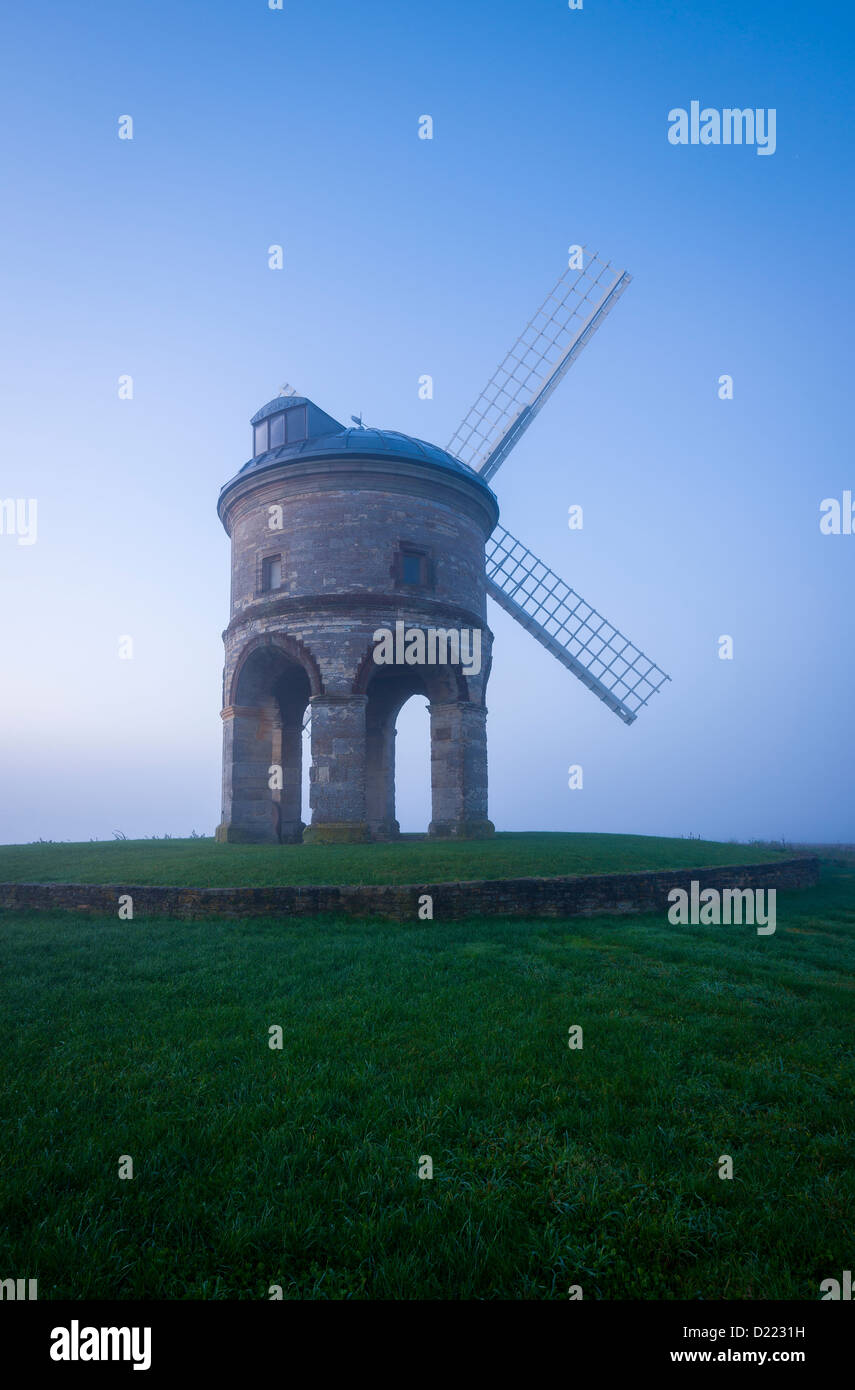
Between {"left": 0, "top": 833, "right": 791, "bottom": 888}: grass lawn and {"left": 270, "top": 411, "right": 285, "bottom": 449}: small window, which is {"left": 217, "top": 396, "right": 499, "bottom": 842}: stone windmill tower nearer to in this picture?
{"left": 270, "top": 411, "right": 285, "bottom": 449}: small window

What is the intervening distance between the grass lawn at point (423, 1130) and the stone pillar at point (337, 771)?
9453 millimetres

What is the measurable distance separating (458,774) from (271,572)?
7.74 meters

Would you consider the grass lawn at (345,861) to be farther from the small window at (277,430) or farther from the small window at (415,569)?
the small window at (277,430)

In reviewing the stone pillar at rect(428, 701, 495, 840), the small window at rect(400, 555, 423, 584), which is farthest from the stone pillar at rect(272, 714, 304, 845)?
the small window at rect(400, 555, 423, 584)

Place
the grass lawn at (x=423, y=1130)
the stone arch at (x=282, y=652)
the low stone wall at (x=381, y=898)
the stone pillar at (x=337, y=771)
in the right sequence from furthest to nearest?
the stone arch at (x=282, y=652) → the stone pillar at (x=337, y=771) → the low stone wall at (x=381, y=898) → the grass lawn at (x=423, y=1130)

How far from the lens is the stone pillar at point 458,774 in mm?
18922

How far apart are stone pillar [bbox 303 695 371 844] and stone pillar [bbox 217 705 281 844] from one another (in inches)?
103

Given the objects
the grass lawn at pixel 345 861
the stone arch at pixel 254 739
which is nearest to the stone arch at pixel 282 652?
the stone arch at pixel 254 739

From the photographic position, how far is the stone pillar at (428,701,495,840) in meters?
18.9

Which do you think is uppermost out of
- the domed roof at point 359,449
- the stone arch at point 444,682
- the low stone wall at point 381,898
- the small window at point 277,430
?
the small window at point 277,430

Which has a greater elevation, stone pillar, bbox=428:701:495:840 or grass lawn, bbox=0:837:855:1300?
stone pillar, bbox=428:701:495:840
